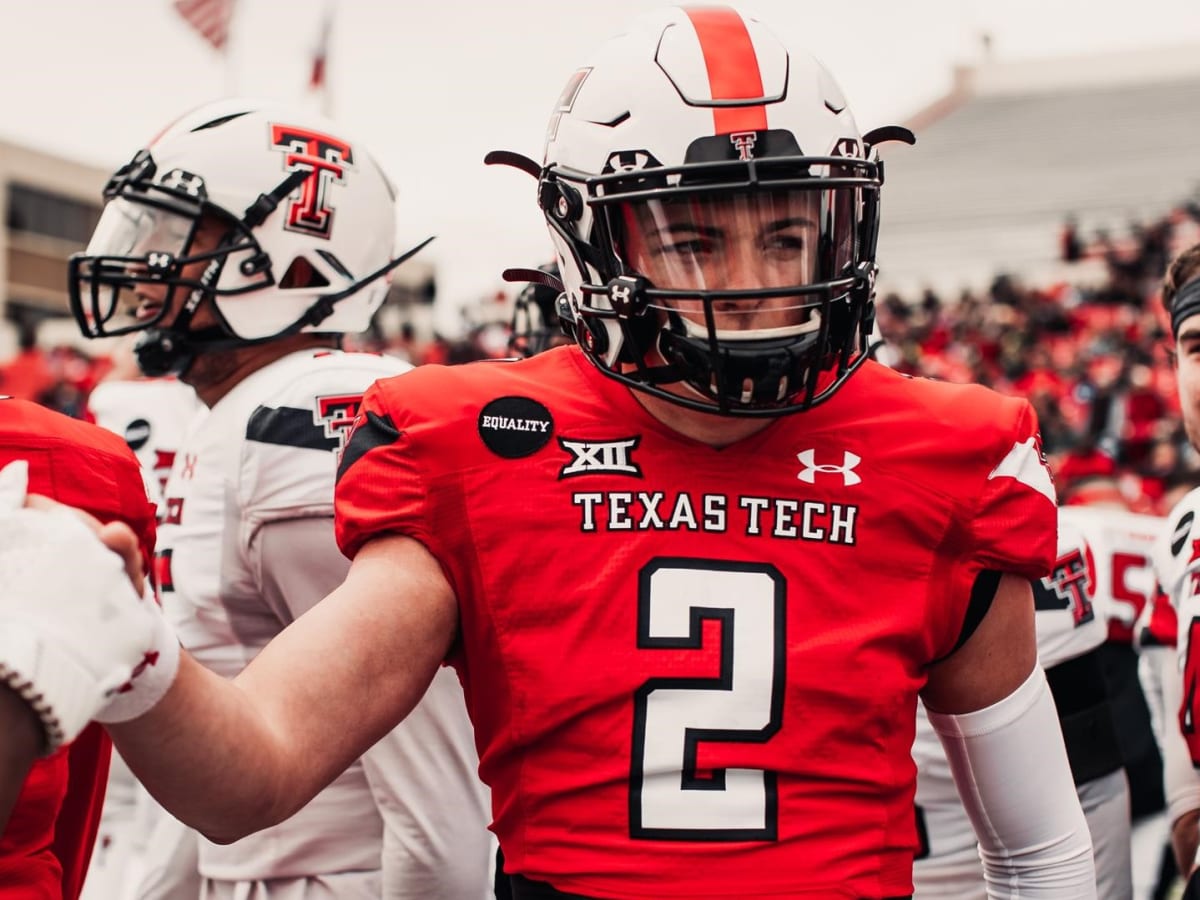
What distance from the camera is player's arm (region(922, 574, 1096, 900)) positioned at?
179cm

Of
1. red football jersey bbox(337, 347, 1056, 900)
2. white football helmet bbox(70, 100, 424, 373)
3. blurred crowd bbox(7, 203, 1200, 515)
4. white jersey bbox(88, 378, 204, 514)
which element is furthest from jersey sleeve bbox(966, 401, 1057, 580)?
white jersey bbox(88, 378, 204, 514)

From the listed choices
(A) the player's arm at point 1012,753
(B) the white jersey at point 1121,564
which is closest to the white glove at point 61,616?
(A) the player's arm at point 1012,753

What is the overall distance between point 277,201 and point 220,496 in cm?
72

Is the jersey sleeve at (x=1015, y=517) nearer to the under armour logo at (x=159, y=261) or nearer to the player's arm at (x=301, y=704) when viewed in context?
the player's arm at (x=301, y=704)

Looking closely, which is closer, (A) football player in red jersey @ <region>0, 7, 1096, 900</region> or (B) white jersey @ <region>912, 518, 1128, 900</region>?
(A) football player in red jersey @ <region>0, 7, 1096, 900</region>

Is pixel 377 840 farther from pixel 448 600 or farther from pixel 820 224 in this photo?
pixel 820 224

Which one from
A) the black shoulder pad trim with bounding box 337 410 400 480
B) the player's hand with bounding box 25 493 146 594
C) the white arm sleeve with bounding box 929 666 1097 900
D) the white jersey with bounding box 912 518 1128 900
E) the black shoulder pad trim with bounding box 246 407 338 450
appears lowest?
the white jersey with bounding box 912 518 1128 900

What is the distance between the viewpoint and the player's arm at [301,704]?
4.30ft

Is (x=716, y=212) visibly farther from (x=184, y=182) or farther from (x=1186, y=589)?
(x=184, y=182)

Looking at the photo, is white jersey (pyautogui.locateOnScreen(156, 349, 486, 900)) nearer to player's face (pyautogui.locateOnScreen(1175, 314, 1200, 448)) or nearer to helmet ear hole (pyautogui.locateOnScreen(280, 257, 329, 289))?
helmet ear hole (pyautogui.locateOnScreen(280, 257, 329, 289))

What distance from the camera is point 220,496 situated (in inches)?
95.3

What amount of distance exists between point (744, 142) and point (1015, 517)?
560mm

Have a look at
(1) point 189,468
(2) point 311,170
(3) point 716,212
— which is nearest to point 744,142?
(3) point 716,212

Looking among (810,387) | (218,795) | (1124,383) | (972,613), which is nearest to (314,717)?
(218,795)
